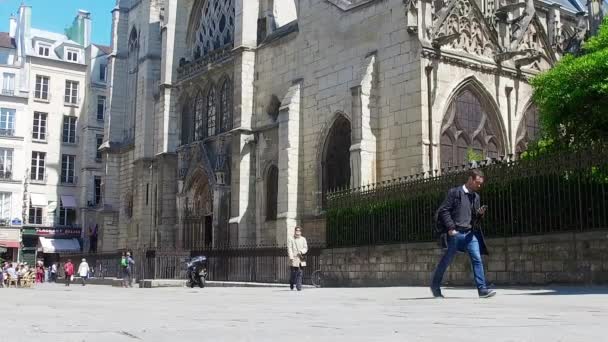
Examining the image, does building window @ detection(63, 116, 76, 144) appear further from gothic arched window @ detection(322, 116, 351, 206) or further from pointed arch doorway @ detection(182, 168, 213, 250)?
gothic arched window @ detection(322, 116, 351, 206)

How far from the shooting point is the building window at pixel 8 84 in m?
47.2

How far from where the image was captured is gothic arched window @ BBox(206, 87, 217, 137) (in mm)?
31653

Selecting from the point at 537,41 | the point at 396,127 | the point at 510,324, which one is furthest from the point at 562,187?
the point at 537,41

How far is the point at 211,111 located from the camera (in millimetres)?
31953

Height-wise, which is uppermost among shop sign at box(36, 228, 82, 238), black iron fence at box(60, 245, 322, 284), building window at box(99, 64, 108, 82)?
building window at box(99, 64, 108, 82)

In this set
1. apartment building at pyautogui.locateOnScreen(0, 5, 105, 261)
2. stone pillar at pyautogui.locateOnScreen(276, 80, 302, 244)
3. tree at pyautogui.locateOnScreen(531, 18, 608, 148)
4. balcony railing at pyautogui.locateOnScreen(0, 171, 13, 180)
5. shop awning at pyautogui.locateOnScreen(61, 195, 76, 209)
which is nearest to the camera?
tree at pyautogui.locateOnScreen(531, 18, 608, 148)

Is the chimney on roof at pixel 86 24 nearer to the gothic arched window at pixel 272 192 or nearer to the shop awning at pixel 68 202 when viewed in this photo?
the shop awning at pixel 68 202

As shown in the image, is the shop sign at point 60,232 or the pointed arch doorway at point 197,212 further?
the shop sign at point 60,232

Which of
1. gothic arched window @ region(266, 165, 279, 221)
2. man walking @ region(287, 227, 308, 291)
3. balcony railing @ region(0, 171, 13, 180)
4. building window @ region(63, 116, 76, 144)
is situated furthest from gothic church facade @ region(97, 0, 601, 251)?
A: building window @ region(63, 116, 76, 144)

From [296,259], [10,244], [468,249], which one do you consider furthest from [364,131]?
[10,244]

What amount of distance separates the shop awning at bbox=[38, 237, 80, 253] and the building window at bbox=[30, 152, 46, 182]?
4.21m

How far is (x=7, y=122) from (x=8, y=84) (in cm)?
267

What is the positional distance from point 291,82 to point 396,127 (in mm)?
6433

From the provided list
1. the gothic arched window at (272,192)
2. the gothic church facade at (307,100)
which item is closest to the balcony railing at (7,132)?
the gothic church facade at (307,100)
